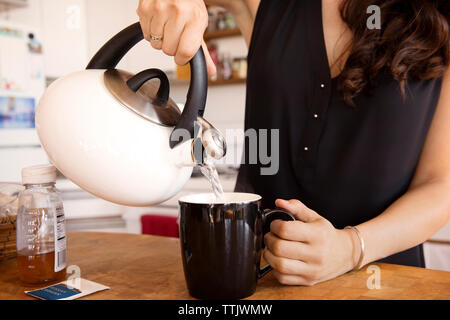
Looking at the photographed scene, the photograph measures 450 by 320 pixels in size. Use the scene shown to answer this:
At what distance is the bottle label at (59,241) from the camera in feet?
2.05

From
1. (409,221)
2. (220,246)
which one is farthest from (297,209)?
(409,221)

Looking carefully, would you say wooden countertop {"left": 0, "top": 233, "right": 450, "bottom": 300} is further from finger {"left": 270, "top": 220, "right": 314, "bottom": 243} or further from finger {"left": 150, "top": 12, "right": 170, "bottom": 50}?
finger {"left": 150, "top": 12, "right": 170, "bottom": 50}

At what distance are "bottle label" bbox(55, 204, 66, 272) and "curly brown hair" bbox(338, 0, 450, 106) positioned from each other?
0.60m

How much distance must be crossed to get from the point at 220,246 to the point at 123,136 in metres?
0.18

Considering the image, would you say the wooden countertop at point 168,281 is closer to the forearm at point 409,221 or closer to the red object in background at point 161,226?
the forearm at point 409,221

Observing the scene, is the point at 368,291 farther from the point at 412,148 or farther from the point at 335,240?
the point at 412,148

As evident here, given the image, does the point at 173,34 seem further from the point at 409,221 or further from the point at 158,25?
the point at 409,221

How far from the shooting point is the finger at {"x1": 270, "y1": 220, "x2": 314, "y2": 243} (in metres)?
0.58

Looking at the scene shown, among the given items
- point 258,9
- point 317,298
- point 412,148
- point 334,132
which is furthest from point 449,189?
point 258,9

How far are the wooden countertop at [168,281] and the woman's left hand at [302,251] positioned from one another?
0.05ft

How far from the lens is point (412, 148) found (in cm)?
88

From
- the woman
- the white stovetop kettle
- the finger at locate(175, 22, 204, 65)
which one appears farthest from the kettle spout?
the woman

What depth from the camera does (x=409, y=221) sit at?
2.43ft
